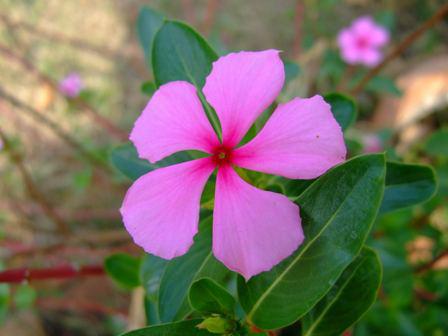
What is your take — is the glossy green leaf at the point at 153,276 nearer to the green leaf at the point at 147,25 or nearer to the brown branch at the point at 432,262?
the green leaf at the point at 147,25

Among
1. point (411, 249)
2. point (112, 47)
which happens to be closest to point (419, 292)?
point (411, 249)

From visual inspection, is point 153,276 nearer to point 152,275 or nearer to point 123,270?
point 152,275

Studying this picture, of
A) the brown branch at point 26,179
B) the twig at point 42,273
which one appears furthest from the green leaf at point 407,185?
the brown branch at point 26,179

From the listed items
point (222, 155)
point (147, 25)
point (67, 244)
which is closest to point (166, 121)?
point (222, 155)

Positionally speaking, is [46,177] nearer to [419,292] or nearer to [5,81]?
[5,81]

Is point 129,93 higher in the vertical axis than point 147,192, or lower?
higher

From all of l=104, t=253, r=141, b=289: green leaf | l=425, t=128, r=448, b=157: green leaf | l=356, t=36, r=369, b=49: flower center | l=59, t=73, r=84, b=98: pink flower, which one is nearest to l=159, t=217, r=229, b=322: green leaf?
l=104, t=253, r=141, b=289: green leaf
